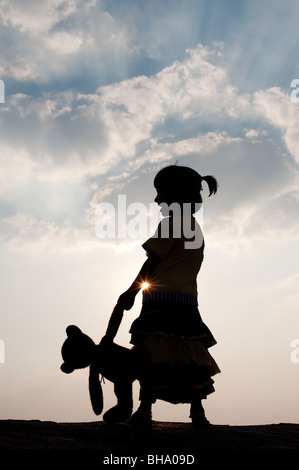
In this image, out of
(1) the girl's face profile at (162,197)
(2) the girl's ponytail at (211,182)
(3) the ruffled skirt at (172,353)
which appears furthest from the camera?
(2) the girl's ponytail at (211,182)

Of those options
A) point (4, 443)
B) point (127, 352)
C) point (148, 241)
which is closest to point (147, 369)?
point (127, 352)

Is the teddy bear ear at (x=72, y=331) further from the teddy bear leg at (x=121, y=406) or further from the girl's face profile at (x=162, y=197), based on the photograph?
the girl's face profile at (x=162, y=197)

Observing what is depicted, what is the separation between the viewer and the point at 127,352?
4988 millimetres

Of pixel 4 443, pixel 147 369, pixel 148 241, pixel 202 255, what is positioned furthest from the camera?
pixel 202 255

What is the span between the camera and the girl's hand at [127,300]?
196 inches

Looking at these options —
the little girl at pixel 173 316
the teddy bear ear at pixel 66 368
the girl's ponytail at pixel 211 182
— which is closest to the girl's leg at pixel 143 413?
the little girl at pixel 173 316

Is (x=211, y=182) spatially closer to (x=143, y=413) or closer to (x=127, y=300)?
(x=127, y=300)

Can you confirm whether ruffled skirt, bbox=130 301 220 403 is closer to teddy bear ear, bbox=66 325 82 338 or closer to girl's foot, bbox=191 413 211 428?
girl's foot, bbox=191 413 211 428

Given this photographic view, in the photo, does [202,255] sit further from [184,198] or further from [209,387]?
[209,387]

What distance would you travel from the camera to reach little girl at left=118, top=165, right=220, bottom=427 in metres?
4.88

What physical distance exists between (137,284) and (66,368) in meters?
1.13

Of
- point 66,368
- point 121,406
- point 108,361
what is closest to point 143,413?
point 121,406

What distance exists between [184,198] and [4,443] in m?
3.13

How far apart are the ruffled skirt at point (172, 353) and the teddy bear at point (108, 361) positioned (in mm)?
184
